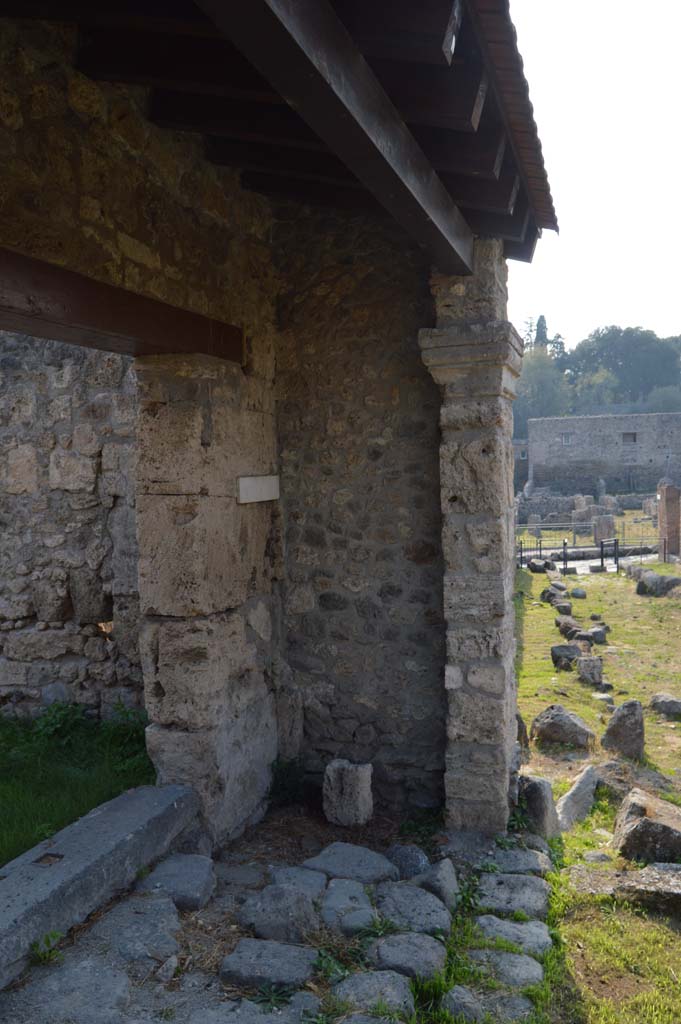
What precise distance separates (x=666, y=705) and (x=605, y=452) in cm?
2844

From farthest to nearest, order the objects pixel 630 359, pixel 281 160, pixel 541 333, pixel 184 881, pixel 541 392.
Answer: pixel 541 333 < pixel 630 359 < pixel 541 392 < pixel 281 160 < pixel 184 881

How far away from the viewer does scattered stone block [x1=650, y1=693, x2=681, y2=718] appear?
7625 mm

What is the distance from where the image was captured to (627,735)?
21.4 feet

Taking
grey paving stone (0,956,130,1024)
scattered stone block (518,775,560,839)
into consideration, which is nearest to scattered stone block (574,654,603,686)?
scattered stone block (518,775,560,839)

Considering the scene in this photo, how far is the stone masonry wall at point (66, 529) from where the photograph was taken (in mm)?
5258

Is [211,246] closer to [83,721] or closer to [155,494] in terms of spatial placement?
[155,494]

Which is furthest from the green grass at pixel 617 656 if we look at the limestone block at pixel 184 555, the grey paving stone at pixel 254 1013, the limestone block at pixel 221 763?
the grey paving stone at pixel 254 1013

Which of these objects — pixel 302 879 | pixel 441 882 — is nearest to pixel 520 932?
pixel 441 882

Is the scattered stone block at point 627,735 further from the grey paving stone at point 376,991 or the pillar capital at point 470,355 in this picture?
the grey paving stone at point 376,991

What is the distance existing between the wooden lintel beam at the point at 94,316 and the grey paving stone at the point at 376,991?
2.84 metres

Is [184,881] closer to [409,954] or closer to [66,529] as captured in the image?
[409,954]

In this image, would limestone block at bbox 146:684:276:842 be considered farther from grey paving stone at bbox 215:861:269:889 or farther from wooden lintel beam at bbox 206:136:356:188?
wooden lintel beam at bbox 206:136:356:188

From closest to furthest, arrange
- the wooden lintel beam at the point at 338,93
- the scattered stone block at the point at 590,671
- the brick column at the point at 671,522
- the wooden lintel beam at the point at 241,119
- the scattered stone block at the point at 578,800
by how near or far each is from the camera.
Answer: the wooden lintel beam at the point at 338,93, the wooden lintel beam at the point at 241,119, the scattered stone block at the point at 578,800, the scattered stone block at the point at 590,671, the brick column at the point at 671,522

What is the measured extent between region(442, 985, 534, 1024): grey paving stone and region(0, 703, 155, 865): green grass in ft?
6.55
